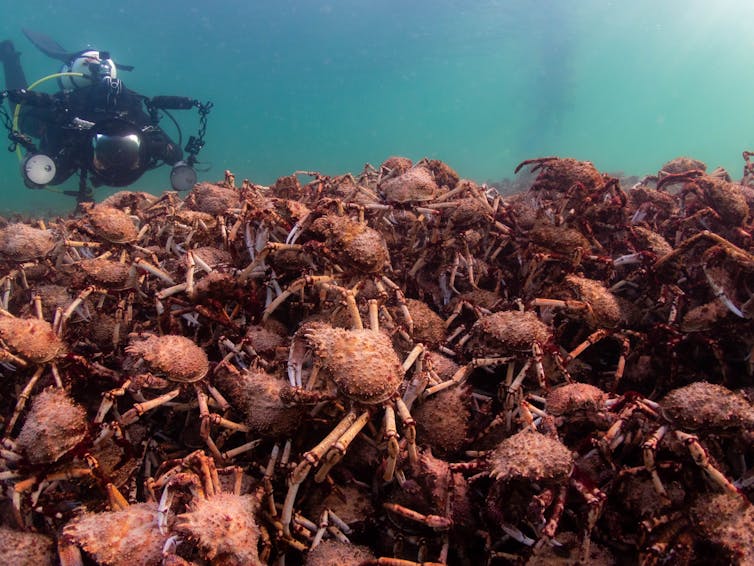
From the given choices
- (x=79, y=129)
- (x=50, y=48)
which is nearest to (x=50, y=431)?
(x=79, y=129)

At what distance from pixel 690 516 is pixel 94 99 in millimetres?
13061

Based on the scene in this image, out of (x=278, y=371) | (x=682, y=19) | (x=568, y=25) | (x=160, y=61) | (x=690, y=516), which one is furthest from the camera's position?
(x=160, y=61)

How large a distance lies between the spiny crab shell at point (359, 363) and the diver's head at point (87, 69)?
12.0 m

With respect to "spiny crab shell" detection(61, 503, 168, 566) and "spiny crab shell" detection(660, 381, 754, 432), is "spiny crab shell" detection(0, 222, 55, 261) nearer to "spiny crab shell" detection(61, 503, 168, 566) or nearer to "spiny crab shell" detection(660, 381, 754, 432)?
"spiny crab shell" detection(61, 503, 168, 566)

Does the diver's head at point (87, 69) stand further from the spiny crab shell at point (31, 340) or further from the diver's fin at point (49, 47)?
the spiny crab shell at point (31, 340)

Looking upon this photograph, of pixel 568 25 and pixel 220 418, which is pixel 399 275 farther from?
pixel 568 25

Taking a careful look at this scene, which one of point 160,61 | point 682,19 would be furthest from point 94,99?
point 160,61

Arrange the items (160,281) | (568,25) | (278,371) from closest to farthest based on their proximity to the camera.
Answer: (278,371)
(160,281)
(568,25)

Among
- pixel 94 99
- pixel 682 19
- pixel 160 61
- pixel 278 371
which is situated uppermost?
pixel 160 61

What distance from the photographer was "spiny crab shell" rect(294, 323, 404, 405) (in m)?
1.96

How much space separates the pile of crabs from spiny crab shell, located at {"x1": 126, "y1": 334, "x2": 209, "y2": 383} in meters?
0.01

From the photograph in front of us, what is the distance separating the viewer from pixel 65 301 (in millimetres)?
3133

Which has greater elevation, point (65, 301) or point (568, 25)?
point (568, 25)

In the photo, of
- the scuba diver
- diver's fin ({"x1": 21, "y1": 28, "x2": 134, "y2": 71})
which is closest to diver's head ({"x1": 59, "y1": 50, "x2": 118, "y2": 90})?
the scuba diver
